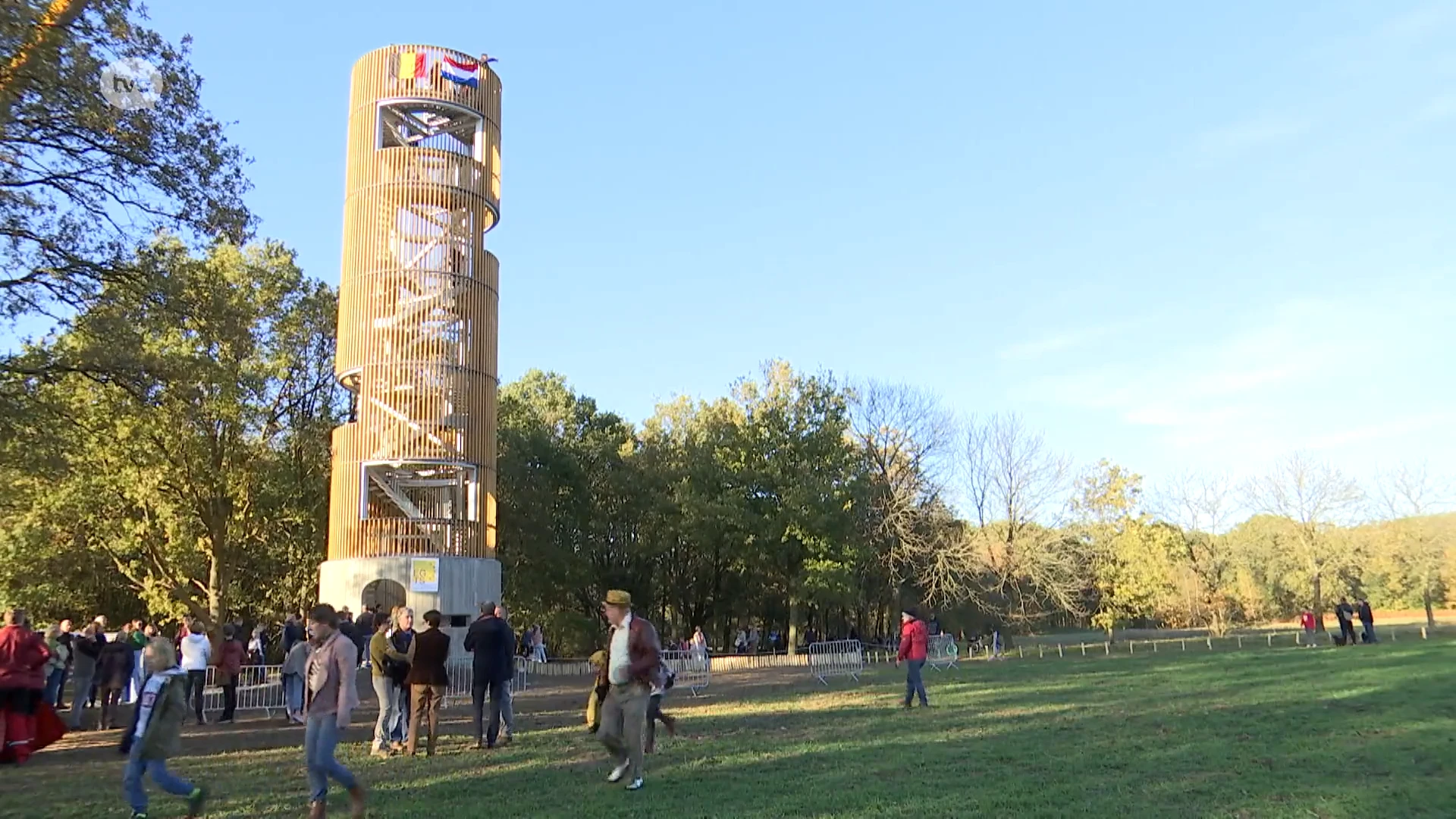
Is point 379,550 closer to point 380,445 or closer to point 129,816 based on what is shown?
point 380,445

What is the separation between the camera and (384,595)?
30.0m

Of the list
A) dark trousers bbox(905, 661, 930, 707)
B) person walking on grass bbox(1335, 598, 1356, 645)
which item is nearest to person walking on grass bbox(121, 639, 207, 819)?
dark trousers bbox(905, 661, 930, 707)

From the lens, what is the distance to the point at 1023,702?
1584 cm

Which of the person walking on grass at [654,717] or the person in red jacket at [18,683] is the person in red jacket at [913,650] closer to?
the person walking on grass at [654,717]

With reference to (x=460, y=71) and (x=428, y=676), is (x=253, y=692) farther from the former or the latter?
(x=460, y=71)

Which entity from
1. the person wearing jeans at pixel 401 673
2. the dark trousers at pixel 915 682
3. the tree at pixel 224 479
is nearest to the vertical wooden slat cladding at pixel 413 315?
the tree at pixel 224 479

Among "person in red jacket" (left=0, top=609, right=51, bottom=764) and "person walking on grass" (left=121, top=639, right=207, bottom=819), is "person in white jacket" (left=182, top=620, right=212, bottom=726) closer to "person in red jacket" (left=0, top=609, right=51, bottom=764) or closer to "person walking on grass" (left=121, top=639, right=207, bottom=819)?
"person in red jacket" (left=0, top=609, right=51, bottom=764)

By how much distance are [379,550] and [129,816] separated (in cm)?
2214

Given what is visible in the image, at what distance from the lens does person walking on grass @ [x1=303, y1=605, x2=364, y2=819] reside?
7473 millimetres

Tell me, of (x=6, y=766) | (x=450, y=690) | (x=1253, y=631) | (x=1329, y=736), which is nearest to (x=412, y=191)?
(x=450, y=690)

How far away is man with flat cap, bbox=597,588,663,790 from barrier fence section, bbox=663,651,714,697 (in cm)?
1162

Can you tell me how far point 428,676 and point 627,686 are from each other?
3.53 metres

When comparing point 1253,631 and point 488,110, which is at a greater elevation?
point 488,110

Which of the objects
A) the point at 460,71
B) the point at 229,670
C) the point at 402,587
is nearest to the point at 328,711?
the point at 229,670
